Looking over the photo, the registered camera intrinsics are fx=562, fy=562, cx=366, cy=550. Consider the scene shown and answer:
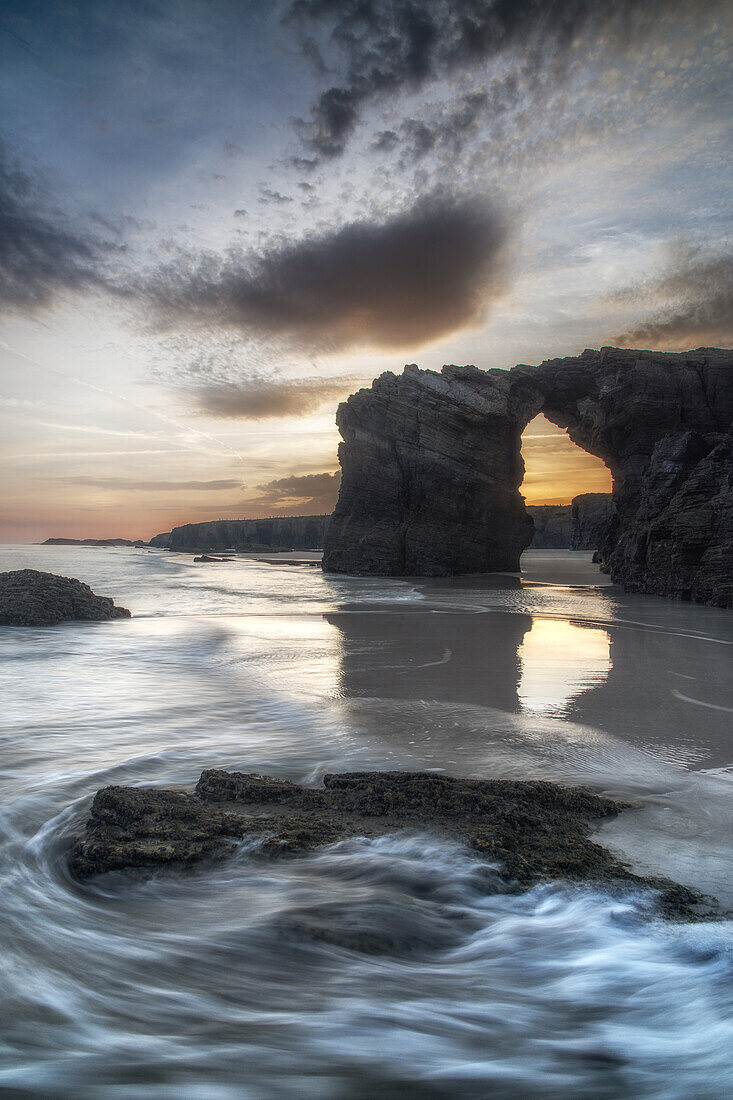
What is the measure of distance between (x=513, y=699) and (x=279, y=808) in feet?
10.0

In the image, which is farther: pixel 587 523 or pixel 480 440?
pixel 587 523

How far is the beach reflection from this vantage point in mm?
5391

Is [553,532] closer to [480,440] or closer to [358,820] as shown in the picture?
[480,440]

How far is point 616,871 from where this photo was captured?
7.70 feet

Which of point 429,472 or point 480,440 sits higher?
point 480,440

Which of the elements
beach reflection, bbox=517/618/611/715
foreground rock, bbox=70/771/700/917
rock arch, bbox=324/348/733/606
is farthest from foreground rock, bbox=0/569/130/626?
rock arch, bbox=324/348/733/606

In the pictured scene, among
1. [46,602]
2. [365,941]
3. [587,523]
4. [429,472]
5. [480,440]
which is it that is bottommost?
[365,941]

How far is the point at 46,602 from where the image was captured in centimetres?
1129

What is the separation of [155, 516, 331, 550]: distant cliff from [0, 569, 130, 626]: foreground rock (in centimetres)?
10729

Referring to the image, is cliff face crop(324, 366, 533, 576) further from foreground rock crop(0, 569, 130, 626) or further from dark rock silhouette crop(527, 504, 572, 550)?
dark rock silhouette crop(527, 504, 572, 550)

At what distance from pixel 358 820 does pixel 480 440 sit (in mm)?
29478

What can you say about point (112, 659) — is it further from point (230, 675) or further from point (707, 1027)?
point (707, 1027)

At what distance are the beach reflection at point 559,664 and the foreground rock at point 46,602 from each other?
8952mm

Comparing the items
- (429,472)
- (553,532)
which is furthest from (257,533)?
(429,472)
